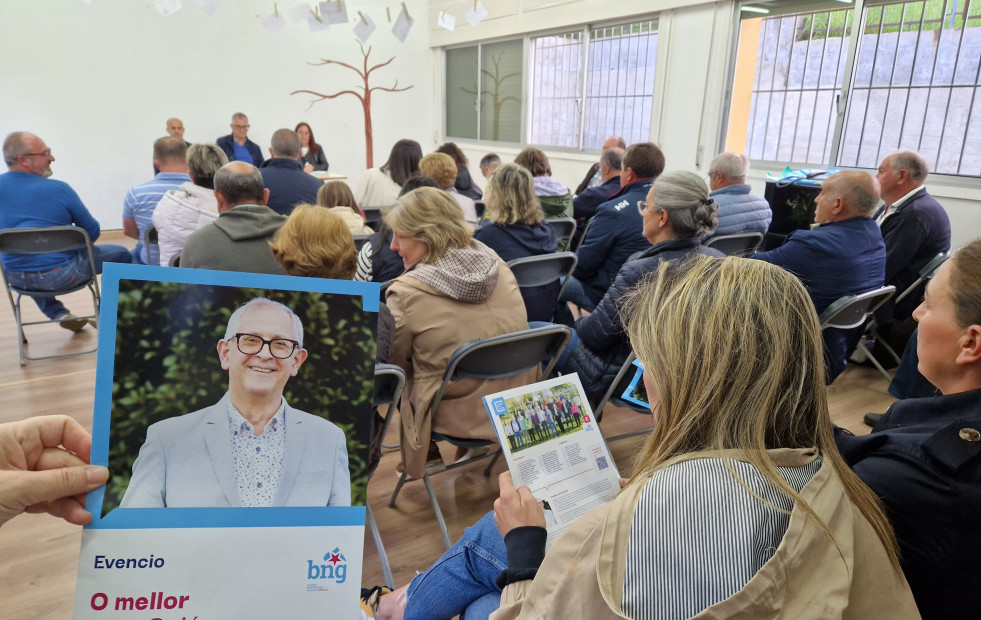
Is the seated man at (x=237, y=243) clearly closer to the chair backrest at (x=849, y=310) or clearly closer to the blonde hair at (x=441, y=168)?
the blonde hair at (x=441, y=168)

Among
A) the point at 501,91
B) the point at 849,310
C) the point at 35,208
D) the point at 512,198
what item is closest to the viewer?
the point at 849,310

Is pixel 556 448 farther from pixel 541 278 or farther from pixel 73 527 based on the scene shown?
pixel 73 527

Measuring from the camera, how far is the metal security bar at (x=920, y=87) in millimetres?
4168

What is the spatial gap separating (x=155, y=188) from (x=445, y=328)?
289 centimetres

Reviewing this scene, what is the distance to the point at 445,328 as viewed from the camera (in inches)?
76.0

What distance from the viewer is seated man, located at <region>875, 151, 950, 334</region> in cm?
327

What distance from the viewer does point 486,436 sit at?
2.04 meters

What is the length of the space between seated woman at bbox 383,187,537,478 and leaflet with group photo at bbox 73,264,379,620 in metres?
1.15

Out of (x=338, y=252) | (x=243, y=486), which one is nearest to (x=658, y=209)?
(x=338, y=252)

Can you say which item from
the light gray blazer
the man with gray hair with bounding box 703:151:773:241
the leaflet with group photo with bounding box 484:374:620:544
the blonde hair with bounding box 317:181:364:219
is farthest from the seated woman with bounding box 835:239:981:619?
the blonde hair with bounding box 317:181:364:219

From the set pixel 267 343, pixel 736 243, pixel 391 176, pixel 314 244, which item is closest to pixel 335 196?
pixel 391 176

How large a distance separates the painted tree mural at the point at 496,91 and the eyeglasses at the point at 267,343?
7972 millimetres

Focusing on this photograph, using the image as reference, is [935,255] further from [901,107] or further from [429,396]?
[429,396]

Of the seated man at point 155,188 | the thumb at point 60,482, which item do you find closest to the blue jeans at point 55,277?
the seated man at point 155,188
